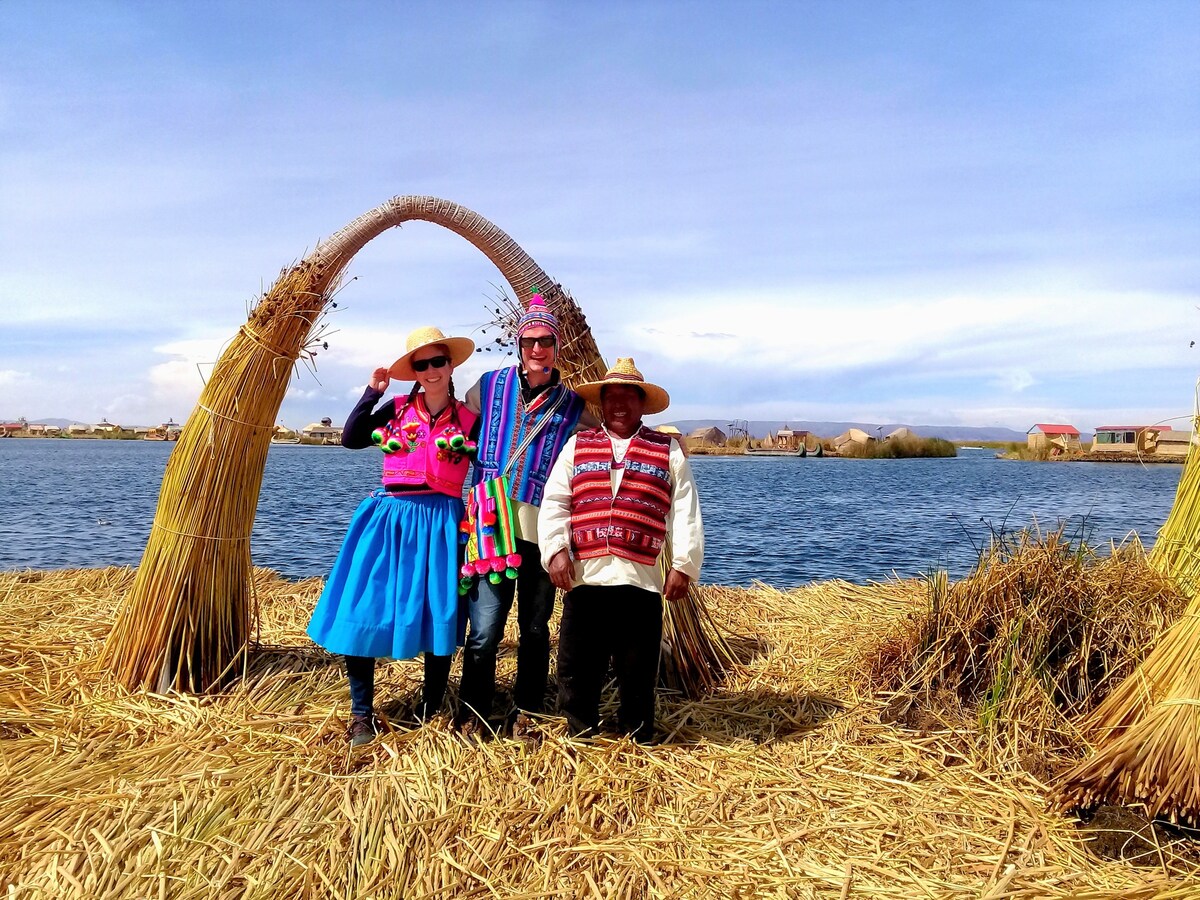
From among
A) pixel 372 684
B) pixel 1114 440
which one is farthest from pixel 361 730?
pixel 1114 440

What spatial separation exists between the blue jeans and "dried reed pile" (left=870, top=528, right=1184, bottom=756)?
6.10 ft

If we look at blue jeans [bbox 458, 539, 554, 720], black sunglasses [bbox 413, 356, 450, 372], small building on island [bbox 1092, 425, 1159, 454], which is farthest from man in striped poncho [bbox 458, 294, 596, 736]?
small building on island [bbox 1092, 425, 1159, 454]

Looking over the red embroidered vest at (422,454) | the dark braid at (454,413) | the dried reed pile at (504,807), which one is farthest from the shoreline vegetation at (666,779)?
the dark braid at (454,413)

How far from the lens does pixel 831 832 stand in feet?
10.1

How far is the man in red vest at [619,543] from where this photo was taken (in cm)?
354

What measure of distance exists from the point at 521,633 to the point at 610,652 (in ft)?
1.41

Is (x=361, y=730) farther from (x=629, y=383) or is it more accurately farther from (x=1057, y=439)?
(x=1057, y=439)

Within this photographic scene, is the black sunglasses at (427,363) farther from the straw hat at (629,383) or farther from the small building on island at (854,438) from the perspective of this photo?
the small building on island at (854,438)

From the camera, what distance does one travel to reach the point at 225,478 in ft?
13.9

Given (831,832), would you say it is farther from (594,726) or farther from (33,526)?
(33,526)

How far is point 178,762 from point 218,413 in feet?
5.62

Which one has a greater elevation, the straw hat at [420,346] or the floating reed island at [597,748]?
the straw hat at [420,346]

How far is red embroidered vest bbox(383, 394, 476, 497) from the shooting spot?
366cm

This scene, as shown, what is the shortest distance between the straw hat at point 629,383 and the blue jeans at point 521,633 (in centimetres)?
Result: 78
